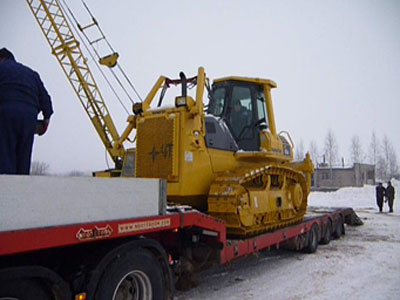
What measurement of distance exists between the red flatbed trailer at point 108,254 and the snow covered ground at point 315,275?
0.65 metres

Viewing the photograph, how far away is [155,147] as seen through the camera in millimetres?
5883

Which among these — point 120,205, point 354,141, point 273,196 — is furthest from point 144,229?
point 354,141

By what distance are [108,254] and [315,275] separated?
4335 millimetres

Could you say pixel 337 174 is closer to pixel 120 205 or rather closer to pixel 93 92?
pixel 93 92

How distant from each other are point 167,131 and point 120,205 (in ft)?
8.59

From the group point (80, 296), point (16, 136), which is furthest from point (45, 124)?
point (80, 296)

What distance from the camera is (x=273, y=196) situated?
269 inches

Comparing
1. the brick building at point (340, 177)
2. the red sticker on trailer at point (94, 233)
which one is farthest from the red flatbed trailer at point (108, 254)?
the brick building at point (340, 177)

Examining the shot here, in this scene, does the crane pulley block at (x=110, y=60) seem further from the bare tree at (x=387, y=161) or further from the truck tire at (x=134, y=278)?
the bare tree at (x=387, y=161)

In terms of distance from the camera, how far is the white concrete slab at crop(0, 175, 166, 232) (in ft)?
7.96

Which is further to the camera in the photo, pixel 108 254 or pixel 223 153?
pixel 223 153

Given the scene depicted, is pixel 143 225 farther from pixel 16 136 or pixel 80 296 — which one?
pixel 16 136

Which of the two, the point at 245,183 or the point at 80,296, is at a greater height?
the point at 245,183

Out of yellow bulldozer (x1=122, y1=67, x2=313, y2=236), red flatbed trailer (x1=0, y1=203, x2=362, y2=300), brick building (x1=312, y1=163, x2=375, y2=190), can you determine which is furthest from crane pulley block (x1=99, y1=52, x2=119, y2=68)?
brick building (x1=312, y1=163, x2=375, y2=190)
